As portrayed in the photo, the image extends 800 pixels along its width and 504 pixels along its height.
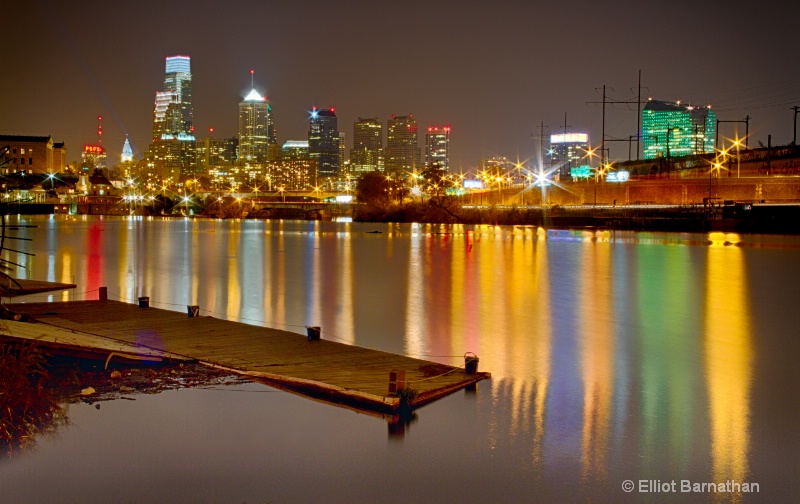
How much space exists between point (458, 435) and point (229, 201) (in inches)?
6683

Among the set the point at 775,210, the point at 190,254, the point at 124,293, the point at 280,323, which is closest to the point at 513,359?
the point at 280,323

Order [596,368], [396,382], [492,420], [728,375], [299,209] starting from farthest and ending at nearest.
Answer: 1. [299,209]
2. [596,368]
3. [728,375]
4. [396,382]
5. [492,420]

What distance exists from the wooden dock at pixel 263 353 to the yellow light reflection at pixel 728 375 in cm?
419

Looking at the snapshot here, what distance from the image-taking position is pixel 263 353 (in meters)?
15.4

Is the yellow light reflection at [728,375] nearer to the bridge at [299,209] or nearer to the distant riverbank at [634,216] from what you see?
the distant riverbank at [634,216]

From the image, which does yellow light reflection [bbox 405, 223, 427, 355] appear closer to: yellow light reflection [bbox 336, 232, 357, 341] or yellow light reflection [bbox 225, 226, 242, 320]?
yellow light reflection [bbox 336, 232, 357, 341]

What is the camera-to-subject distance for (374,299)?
91.9ft

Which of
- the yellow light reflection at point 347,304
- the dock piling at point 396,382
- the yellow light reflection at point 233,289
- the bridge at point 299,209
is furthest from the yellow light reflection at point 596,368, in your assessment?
the bridge at point 299,209

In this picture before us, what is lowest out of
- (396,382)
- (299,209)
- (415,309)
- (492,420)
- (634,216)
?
(492,420)

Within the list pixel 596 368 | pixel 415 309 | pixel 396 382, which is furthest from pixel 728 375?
pixel 415 309

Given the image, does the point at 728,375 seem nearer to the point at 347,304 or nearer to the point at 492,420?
the point at 492,420

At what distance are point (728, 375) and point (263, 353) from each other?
30.6 ft

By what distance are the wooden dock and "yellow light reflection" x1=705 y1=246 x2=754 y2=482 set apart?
13.7 feet

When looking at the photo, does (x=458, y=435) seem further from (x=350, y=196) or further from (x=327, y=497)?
(x=350, y=196)
